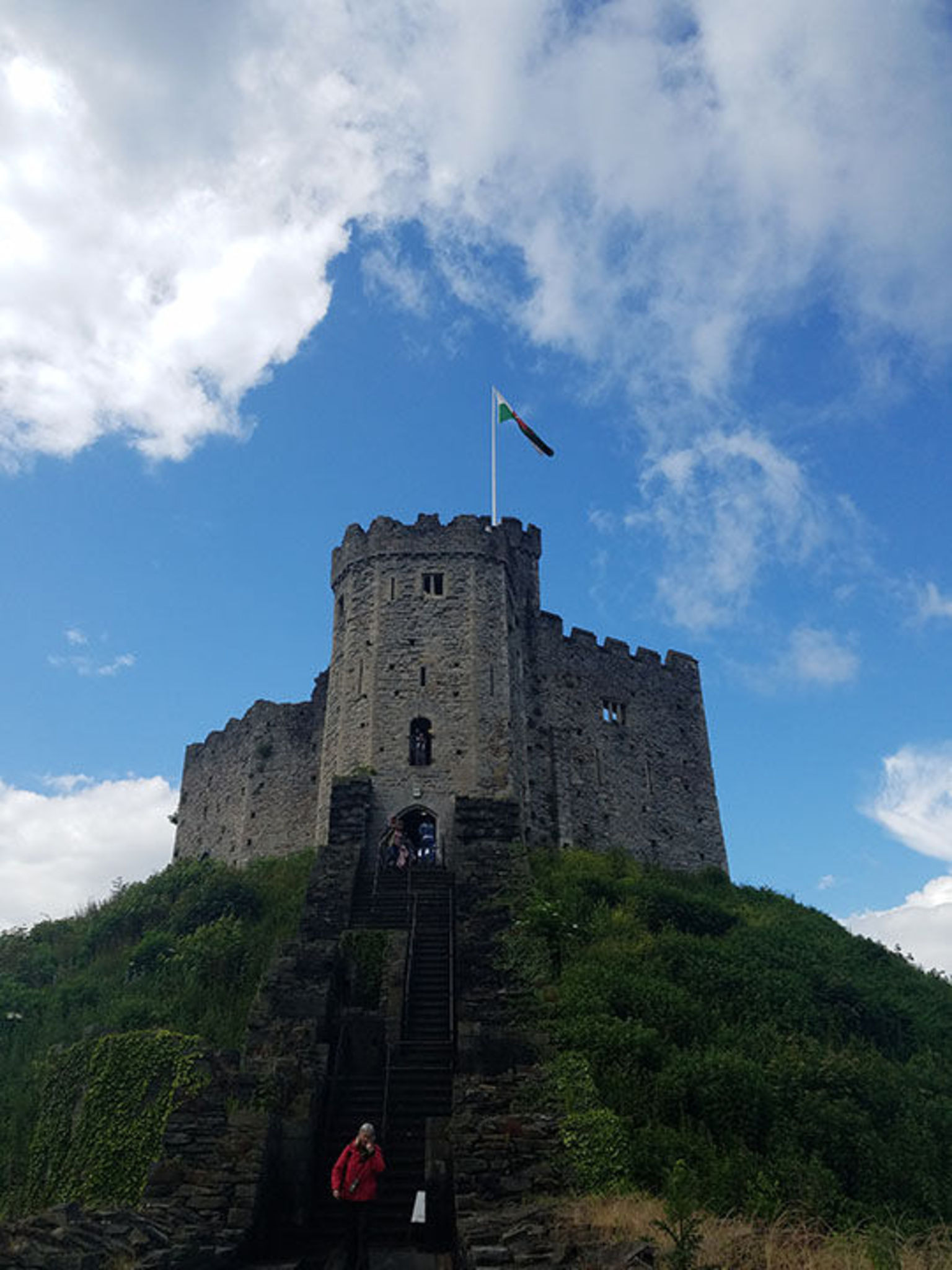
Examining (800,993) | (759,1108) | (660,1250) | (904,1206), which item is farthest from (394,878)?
(660,1250)

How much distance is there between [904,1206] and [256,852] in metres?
21.5

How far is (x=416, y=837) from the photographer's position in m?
22.5

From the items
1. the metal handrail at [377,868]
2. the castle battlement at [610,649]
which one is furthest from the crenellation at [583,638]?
the metal handrail at [377,868]

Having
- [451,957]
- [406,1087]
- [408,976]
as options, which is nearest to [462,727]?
[451,957]

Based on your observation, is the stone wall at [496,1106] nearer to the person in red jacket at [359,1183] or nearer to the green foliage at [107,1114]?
the person in red jacket at [359,1183]

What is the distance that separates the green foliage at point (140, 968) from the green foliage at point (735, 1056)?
227 inches

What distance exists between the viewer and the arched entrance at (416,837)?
68.5ft

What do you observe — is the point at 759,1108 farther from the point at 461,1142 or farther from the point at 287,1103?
the point at 287,1103

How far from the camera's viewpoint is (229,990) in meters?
16.8

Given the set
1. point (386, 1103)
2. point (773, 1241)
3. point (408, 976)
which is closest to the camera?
point (773, 1241)

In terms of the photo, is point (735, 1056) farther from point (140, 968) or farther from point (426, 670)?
point (426, 670)

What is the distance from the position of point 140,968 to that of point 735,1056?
1325 cm

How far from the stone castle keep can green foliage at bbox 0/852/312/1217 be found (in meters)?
2.62

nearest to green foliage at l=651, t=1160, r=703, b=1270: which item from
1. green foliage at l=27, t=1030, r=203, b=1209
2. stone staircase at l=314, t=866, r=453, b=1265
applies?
stone staircase at l=314, t=866, r=453, b=1265
